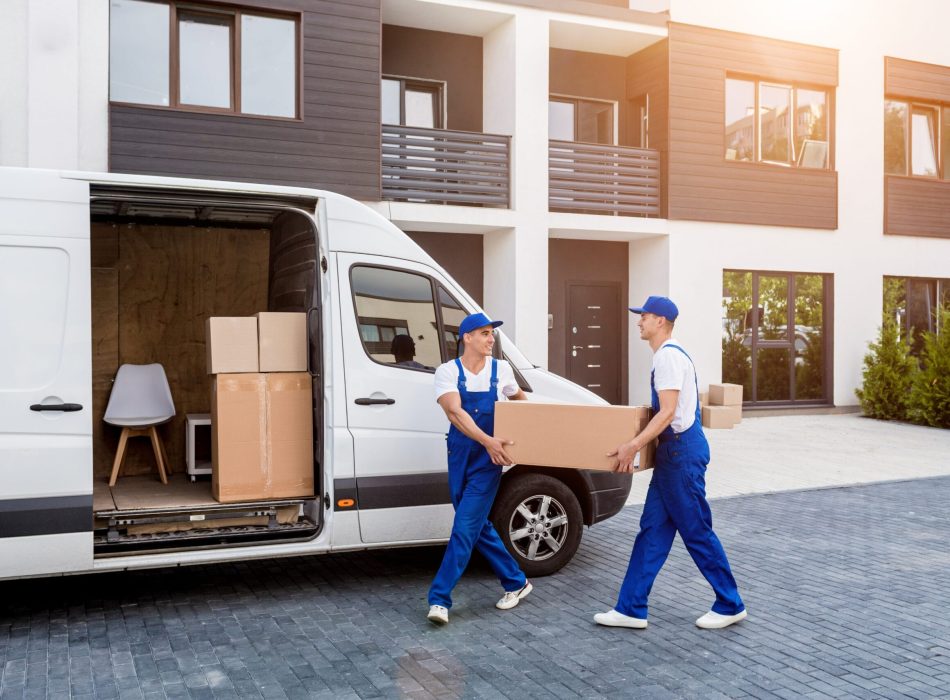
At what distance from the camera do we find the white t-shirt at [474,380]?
5.23m

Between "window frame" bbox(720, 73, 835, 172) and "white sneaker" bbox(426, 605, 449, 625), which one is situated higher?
"window frame" bbox(720, 73, 835, 172)

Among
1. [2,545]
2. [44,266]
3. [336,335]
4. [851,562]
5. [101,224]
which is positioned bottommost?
[851,562]

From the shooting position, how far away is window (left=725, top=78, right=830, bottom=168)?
16.6 m

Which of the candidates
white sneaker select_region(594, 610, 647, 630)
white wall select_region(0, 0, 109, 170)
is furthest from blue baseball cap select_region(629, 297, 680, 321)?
white wall select_region(0, 0, 109, 170)

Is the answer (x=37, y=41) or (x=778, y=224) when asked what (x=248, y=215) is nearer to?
(x=37, y=41)

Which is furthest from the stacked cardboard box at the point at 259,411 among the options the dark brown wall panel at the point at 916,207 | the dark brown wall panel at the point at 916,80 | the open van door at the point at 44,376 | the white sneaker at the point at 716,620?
the dark brown wall panel at the point at 916,80

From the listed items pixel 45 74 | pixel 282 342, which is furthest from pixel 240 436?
pixel 45 74

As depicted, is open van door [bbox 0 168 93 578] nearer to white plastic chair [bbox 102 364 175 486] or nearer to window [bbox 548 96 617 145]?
white plastic chair [bbox 102 364 175 486]

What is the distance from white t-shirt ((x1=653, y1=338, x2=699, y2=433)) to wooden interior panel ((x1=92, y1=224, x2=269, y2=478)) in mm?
3676

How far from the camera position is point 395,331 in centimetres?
584

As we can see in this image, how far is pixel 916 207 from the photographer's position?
18078 mm

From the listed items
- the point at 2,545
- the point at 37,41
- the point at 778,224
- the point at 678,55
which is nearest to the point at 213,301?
the point at 2,545

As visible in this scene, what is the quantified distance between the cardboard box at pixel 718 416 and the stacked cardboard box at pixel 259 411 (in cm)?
1034

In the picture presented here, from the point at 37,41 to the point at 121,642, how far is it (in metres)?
9.65
